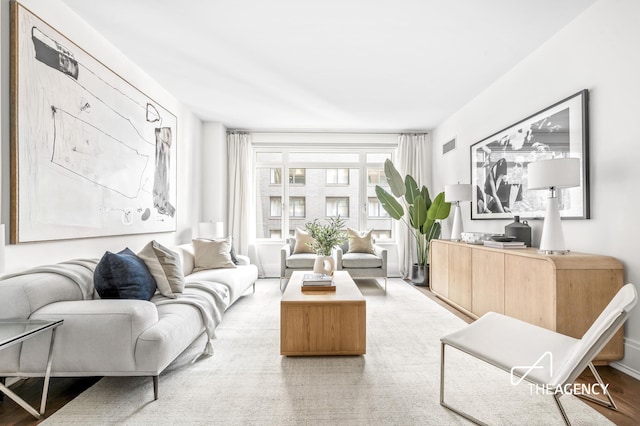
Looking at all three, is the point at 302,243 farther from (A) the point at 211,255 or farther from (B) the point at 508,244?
(B) the point at 508,244

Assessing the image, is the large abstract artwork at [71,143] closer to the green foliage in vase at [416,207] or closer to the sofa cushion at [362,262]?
the sofa cushion at [362,262]

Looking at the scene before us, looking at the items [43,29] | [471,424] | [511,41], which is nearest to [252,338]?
[471,424]

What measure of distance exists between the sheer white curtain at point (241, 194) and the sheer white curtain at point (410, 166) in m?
2.55

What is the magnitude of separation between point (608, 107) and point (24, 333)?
12.2ft

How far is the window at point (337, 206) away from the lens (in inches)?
235

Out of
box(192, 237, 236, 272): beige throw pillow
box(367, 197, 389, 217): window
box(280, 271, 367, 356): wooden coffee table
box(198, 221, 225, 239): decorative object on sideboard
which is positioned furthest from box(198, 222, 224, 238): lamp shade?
box(367, 197, 389, 217): window

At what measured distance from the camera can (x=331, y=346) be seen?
2402 mm

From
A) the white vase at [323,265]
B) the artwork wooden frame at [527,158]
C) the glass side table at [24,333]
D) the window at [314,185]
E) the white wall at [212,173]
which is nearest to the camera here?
the glass side table at [24,333]

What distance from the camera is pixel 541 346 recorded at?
1.64m

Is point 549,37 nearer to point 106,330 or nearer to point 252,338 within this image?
point 252,338

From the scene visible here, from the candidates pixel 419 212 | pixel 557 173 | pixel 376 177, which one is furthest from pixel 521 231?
pixel 376 177

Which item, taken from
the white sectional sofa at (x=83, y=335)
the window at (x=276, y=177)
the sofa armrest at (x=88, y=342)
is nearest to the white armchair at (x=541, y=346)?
the white sectional sofa at (x=83, y=335)

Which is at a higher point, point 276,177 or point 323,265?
point 276,177

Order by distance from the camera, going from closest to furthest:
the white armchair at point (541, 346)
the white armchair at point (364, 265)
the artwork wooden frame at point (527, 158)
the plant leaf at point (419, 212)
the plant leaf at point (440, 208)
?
the white armchair at point (541, 346)
the artwork wooden frame at point (527, 158)
the white armchair at point (364, 265)
the plant leaf at point (440, 208)
the plant leaf at point (419, 212)
